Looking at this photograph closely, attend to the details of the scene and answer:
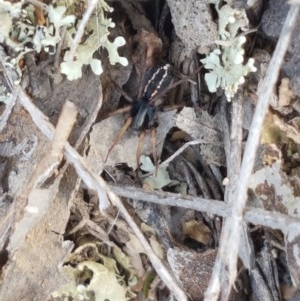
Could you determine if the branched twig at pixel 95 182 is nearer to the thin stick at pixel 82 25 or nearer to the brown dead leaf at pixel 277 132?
the thin stick at pixel 82 25

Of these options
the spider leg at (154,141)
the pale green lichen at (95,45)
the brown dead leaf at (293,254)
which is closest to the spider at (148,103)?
the spider leg at (154,141)

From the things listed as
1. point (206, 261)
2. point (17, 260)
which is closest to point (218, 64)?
point (206, 261)

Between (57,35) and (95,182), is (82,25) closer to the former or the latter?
(57,35)

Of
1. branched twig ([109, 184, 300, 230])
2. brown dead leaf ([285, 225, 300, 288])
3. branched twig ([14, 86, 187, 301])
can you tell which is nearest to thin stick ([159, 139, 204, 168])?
branched twig ([109, 184, 300, 230])

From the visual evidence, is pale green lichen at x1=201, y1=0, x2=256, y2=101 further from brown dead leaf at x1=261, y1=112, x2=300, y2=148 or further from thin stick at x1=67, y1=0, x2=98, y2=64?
thin stick at x1=67, y1=0, x2=98, y2=64

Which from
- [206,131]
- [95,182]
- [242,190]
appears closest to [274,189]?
[242,190]

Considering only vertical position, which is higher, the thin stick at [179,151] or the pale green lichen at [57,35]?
the pale green lichen at [57,35]

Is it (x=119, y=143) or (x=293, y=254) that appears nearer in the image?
(x=293, y=254)
